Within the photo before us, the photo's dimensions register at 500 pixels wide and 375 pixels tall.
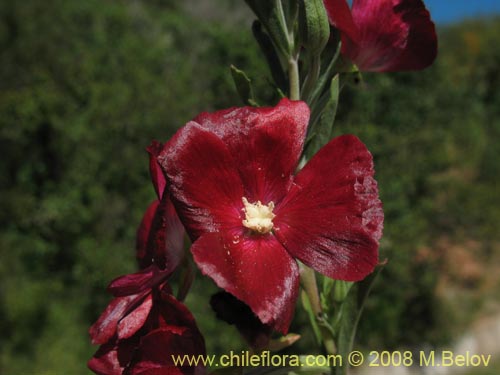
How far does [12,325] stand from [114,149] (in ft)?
5.67

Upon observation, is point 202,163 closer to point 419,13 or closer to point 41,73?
point 419,13

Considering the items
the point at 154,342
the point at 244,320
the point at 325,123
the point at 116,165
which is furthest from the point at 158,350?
the point at 116,165

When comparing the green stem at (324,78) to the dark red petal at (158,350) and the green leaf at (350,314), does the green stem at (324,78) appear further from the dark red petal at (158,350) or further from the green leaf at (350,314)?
the dark red petal at (158,350)

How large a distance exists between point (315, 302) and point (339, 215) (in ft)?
0.73

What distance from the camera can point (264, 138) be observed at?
0.81m

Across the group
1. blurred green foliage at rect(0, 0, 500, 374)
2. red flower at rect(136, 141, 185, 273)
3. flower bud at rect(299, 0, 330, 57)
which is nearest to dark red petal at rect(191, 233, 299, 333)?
red flower at rect(136, 141, 185, 273)

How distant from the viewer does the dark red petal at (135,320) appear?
0.85 m

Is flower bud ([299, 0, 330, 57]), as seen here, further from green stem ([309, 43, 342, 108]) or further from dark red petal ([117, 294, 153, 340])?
dark red petal ([117, 294, 153, 340])

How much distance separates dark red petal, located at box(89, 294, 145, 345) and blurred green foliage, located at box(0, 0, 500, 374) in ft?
12.4

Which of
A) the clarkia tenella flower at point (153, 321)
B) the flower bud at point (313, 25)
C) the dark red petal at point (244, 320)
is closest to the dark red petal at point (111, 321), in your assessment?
the clarkia tenella flower at point (153, 321)

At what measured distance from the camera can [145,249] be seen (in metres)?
0.98

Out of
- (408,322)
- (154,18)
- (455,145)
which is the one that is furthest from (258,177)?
(154,18)

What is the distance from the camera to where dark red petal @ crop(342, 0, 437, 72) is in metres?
0.95

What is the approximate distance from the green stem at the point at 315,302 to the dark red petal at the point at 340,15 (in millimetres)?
382
